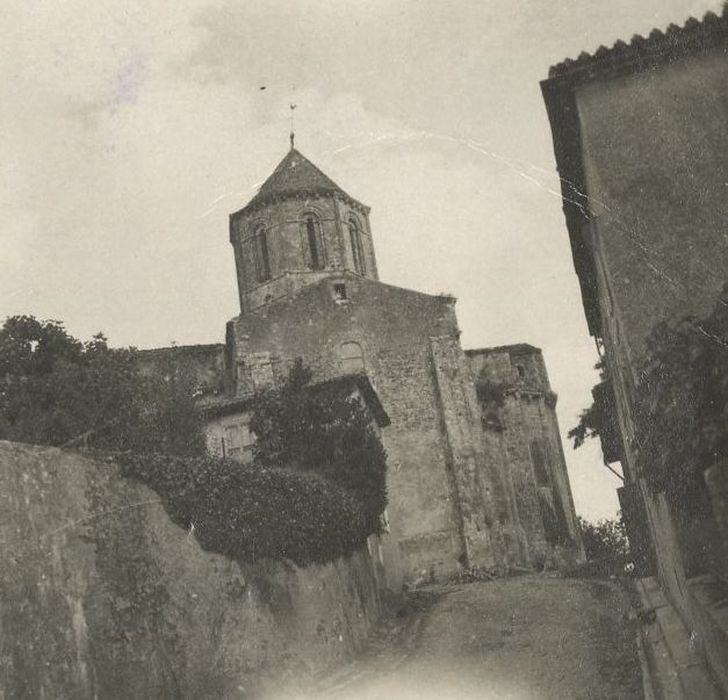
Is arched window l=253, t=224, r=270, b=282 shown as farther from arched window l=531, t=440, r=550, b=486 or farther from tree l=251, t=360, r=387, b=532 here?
tree l=251, t=360, r=387, b=532

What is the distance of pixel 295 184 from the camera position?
4181cm

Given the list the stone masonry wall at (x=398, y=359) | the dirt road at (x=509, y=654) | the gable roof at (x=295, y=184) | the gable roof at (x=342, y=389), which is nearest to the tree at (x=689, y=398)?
the dirt road at (x=509, y=654)

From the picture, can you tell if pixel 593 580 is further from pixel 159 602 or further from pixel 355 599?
pixel 159 602

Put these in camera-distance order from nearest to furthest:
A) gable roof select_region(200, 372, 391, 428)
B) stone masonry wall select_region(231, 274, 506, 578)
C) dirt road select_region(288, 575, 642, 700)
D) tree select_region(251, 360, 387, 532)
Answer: dirt road select_region(288, 575, 642, 700)
tree select_region(251, 360, 387, 532)
gable roof select_region(200, 372, 391, 428)
stone masonry wall select_region(231, 274, 506, 578)

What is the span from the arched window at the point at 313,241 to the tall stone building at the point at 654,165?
1109 inches

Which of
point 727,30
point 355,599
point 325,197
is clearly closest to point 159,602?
point 355,599

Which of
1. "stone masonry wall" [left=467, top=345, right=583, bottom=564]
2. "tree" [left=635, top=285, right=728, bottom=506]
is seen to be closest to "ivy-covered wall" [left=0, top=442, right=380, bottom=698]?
"tree" [left=635, top=285, right=728, bottom=506]

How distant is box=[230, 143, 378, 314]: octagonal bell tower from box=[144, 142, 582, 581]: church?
0.20 feet

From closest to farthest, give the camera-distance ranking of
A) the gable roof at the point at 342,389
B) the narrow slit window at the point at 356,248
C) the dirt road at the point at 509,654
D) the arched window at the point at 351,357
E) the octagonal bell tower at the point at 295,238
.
→ the dirt road at the point at 509,654, the gable roof at the point at 342,389, the arched window at the point at 351,357, the octagonal bell tower at the point at 295,238, the narrow slit window at the point at 356,248

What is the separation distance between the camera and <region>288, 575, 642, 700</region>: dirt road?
463 inches

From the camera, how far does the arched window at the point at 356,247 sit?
4147cm

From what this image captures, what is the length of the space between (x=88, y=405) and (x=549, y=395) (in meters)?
26.5

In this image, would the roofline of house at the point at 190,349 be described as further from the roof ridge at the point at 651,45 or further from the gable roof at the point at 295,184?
the roof ridge at the point at 651,45

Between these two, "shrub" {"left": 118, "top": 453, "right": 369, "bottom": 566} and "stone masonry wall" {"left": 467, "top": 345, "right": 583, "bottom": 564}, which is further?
"stone masonry wall" {"left": 467, "top": 345, "right": 583, "bottom": 564}
